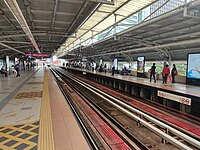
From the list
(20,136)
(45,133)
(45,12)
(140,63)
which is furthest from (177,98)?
(140,63)

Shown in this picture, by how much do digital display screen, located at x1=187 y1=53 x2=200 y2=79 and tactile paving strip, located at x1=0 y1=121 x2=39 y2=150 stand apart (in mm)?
8746

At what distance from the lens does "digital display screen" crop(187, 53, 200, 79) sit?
357 inches

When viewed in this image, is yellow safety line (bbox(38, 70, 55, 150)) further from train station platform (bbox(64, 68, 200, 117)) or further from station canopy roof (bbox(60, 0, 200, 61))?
station canopy roof (bbox(60, 0, 200, 61))

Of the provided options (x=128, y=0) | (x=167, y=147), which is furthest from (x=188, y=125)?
(x=128, y=0)

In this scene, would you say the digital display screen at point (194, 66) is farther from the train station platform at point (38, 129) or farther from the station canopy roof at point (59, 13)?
the train station platform at point (38, 129)

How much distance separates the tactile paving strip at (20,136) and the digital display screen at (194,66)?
8746mm

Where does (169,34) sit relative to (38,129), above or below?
above

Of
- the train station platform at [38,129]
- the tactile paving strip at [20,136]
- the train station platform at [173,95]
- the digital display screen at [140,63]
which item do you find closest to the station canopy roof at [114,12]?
the digital display screen at [140,63]

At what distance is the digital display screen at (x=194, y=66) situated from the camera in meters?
9.08

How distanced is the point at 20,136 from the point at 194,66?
9.32 metres

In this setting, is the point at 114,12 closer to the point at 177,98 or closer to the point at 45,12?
the point at 45,12

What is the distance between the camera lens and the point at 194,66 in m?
9.30

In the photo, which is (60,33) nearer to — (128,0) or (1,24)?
(1,24)

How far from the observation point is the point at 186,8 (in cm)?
618
